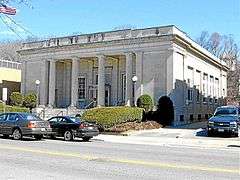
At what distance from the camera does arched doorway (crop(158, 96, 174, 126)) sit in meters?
36.2

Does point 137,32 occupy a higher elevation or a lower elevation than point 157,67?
higher

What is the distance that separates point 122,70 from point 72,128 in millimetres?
23119

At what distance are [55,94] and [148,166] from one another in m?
37.0

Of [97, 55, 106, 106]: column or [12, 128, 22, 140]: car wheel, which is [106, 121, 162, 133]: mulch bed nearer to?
[12, 128, 22, 140]: car wheel

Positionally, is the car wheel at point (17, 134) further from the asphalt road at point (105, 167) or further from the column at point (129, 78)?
the column at point (129, 78)

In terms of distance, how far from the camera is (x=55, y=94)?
48062 millimetres

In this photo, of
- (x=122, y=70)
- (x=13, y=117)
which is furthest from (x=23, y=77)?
(x=13, y=117)

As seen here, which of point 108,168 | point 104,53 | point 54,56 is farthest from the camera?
point 54,56

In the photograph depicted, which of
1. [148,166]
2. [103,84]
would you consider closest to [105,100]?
[103,84]

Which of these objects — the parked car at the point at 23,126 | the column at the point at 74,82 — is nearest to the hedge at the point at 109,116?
the parked car at the point at 23,126

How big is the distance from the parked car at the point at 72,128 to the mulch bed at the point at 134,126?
4.83 m

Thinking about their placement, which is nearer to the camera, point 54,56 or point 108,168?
point 108,168

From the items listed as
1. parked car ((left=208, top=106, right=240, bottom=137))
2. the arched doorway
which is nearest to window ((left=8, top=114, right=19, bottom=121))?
parked car ((left=208, top=106, right=240, bottom=137))

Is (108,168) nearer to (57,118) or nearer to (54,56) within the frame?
(57,118)
